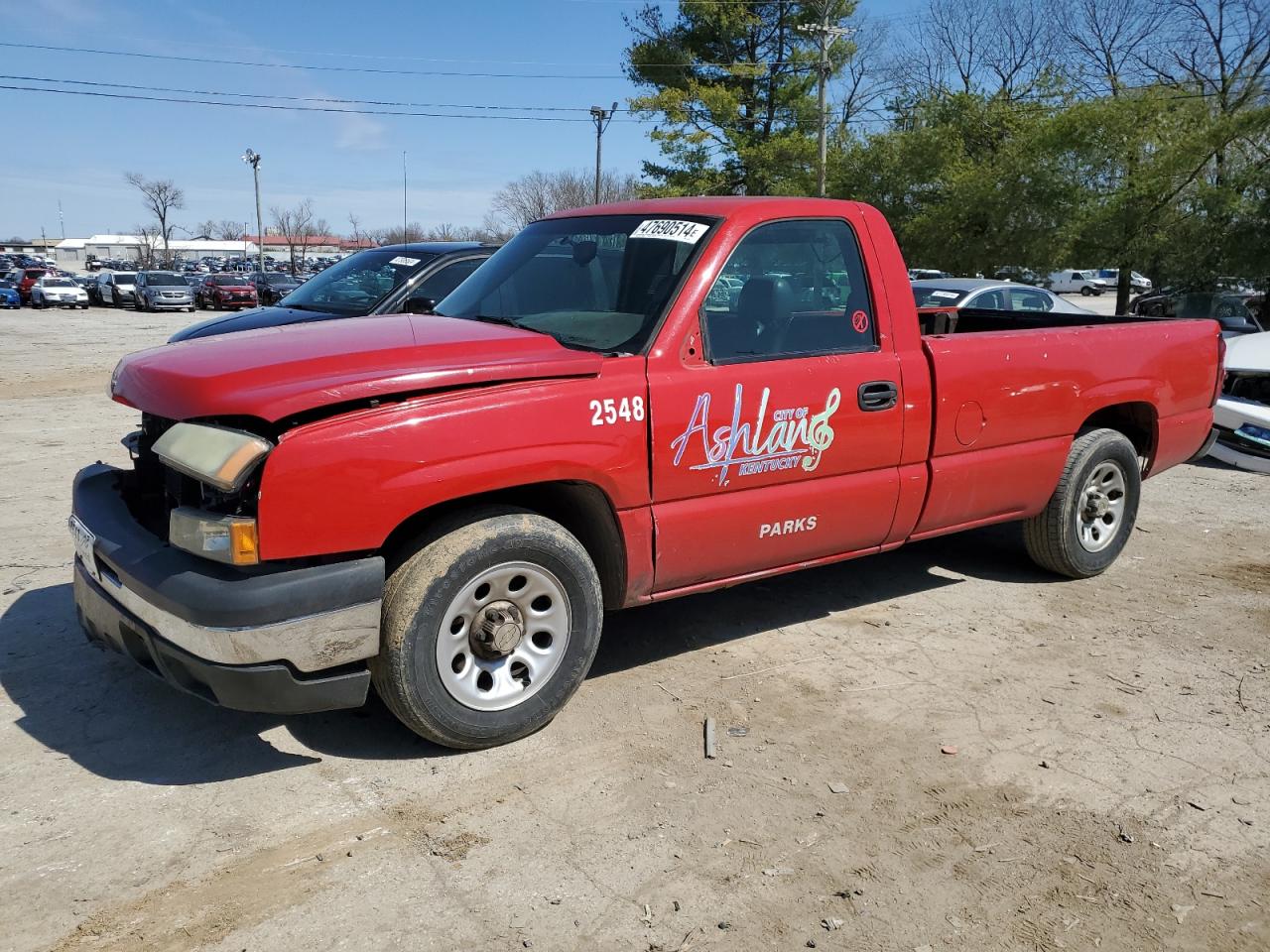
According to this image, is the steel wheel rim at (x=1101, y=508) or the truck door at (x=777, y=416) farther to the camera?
the steel wheel rim at (x=1101, y=508)

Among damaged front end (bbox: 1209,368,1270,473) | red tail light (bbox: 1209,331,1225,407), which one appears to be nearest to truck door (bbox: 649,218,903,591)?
red tail light (bbox: 1209,331,1225,407)

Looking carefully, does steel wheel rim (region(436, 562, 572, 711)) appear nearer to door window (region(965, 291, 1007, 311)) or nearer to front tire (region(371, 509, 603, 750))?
front tire (region(371, 509, 603, 750))

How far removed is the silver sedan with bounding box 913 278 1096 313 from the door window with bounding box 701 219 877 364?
7.01 m

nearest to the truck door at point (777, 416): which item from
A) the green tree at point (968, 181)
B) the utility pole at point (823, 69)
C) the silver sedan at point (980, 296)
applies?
the silver sedan at point (980, 296)

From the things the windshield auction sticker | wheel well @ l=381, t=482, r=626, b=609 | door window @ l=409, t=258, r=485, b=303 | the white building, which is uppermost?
the white building

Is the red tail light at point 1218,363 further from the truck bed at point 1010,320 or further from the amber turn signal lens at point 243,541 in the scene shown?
the amber turn signal lens at point 243,541

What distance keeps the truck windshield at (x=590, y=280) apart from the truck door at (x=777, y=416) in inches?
8.2

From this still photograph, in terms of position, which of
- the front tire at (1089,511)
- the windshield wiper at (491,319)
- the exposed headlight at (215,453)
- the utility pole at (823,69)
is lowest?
the front tire at (1089,511)

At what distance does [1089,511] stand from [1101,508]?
0.26 ft

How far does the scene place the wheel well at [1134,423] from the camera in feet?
19.0

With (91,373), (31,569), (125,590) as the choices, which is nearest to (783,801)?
(125,590)

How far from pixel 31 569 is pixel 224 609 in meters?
3.17

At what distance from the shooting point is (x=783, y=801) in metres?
3.43

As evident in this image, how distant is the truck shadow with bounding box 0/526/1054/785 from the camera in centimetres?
365
